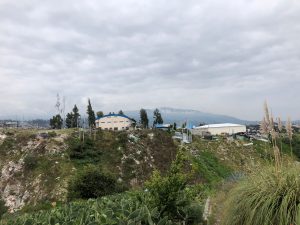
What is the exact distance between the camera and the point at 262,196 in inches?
164

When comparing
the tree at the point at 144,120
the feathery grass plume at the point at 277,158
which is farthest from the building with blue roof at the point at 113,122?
the feathery grass plume at the point at 277,158

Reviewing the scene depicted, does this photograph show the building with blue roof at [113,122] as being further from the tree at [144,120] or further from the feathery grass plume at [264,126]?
the feathery grass plume at [264,126]

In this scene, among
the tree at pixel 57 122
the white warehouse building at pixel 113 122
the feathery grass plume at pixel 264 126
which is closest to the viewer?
the feathery grass plume at pixel 264 126

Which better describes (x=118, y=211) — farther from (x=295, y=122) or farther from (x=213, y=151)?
(x=213, y=151)

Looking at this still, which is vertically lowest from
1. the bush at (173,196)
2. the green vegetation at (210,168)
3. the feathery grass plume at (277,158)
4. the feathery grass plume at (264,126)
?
the green vegetation at (210,168)

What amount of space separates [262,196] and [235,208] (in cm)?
46

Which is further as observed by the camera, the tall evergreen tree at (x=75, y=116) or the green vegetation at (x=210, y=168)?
the tall evergreen tree at (x=75, y=116)

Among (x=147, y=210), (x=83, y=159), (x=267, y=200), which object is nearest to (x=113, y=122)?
(x=83, y=159)

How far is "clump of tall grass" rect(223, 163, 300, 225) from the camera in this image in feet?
12.8

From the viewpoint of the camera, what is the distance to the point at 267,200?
4.01 metres

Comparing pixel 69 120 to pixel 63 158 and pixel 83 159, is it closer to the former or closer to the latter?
pixel 83 159

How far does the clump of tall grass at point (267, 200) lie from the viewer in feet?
12.8

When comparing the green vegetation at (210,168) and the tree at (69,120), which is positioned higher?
the tree at (69,120)

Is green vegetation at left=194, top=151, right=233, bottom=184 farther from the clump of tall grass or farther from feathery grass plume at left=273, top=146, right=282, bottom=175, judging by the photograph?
the clump of tall grass
